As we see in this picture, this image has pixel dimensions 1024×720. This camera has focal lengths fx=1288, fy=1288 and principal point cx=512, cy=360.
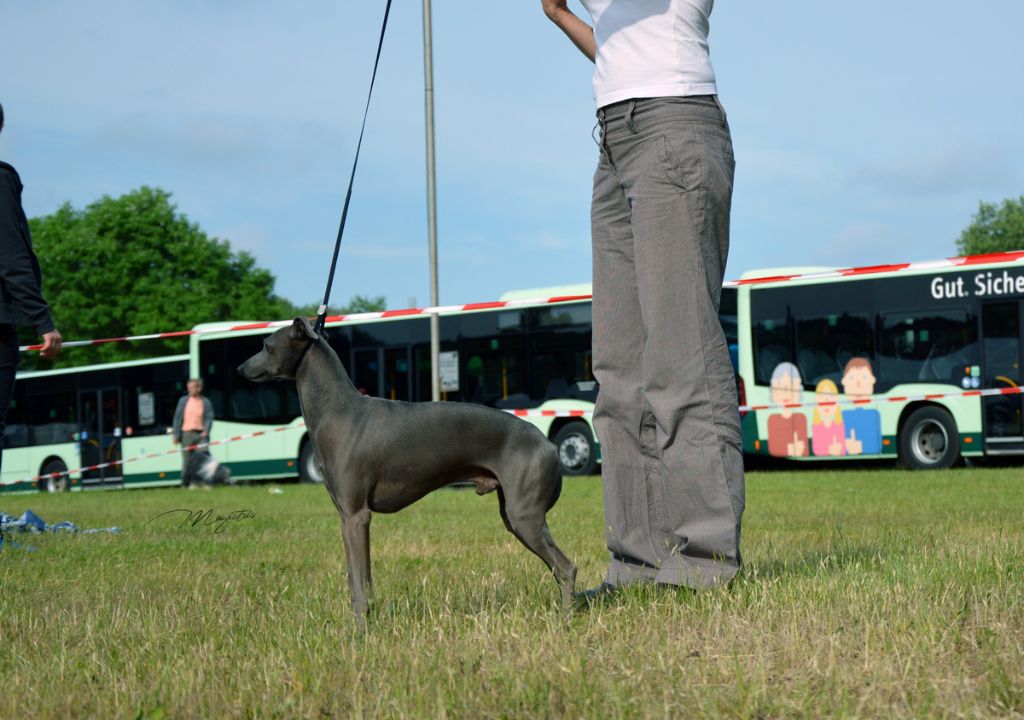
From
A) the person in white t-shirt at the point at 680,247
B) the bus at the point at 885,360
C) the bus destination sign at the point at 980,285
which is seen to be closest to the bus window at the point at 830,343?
the bus at the point at 885,360

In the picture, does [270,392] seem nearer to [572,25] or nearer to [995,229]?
[572,25]

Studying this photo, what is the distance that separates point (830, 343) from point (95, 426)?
17.6m

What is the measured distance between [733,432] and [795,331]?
18.1 meters

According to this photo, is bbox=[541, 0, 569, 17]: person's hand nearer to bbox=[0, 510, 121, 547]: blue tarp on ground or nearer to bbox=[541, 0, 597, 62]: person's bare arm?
bbox=[541, 0, 597, 62]: person's bare arm

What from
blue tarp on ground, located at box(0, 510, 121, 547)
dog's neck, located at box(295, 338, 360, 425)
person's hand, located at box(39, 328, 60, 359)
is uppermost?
person's hand, located at box(39, 328, 60, 359)

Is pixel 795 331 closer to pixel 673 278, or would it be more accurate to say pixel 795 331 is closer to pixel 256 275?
pixel 673 278

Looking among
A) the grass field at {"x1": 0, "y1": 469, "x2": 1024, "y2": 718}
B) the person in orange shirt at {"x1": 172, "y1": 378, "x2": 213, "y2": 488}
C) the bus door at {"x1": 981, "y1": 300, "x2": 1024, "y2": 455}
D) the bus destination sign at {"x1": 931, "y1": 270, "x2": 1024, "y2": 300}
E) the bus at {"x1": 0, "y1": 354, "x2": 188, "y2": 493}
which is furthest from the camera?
the bus at {"x1": 0, "y1": 354, "x2": 188, "y2": 493}

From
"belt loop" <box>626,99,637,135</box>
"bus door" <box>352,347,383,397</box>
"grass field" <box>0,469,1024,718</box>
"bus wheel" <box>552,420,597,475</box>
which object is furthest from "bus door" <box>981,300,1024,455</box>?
"belt loop" <box>626,99,637,135</box>

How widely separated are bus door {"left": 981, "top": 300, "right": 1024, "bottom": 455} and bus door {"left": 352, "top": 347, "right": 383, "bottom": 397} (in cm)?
1144

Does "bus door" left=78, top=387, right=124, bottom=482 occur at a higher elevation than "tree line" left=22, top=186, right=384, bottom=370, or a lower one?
lower

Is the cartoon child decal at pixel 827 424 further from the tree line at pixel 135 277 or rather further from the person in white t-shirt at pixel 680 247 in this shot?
the tree line at pixel 135 277

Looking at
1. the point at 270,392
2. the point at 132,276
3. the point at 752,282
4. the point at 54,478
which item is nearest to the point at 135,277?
the point at 132,276

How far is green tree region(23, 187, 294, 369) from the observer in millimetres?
60594

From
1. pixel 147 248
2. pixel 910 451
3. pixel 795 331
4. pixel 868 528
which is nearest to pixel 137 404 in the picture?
pixel 795 331
